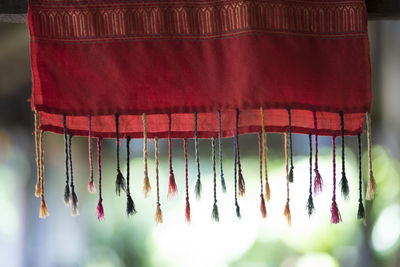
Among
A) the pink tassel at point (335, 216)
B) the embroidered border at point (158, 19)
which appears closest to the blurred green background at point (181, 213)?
the pink tassel at point (335, 216)

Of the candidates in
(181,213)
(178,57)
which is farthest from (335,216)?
(181,213)

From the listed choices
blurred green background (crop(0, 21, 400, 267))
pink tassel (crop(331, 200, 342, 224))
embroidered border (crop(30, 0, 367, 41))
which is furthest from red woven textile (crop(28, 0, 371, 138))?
blurred green background (crop(0, 21, 400, 267))

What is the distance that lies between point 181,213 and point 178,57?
175 centimetres

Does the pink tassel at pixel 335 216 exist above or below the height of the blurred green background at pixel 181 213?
above

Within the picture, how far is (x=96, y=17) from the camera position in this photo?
3.76ft

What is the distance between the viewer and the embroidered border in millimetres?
1137

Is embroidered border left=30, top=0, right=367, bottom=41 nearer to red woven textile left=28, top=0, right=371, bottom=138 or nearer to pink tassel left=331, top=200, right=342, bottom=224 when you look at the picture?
red woven textile left=28, top=0, right=371, bottom=138

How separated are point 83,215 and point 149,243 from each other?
0.42 m

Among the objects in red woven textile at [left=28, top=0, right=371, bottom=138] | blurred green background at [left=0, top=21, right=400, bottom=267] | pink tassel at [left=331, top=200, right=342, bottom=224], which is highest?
red woven textile at [left=28, top=0, right=371, bottom=138]

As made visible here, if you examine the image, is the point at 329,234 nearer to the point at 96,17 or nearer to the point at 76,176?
the point at 76,176

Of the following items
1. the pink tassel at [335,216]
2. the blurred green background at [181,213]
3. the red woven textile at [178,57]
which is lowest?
the blurred green background at [181,213]

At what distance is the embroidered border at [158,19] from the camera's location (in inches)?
44.8

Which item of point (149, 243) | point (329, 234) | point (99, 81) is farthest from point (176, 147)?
point (99, 81)

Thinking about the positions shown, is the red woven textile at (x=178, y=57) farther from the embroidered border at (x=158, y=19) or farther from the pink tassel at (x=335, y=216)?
the pink tassel at (x=335, y=216)
